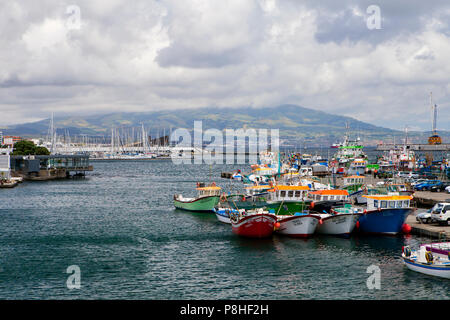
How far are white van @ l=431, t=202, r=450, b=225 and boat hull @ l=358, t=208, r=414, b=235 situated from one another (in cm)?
286

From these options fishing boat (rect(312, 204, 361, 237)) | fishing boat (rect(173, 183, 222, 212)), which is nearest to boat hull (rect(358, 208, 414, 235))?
fishing boat (rect(312, 204, 361, 237))

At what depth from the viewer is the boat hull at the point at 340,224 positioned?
44625 mm

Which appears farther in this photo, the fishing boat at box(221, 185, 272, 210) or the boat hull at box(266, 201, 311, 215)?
the fishing boat at box(221, 185, 272, 210)

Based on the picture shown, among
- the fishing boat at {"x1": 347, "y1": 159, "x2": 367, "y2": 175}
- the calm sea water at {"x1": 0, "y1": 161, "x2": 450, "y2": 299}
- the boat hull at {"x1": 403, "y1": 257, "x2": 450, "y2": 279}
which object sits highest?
the fishing boat at {"x1": 347, "y1": 159, "x2": 367, "y2": 175}

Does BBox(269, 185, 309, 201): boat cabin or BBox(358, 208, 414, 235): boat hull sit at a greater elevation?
BBox(269, 185, 309, 201): boat cabin

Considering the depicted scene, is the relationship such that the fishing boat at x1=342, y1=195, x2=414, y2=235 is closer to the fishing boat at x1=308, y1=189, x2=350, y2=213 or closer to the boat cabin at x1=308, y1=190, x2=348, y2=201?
the fishing boat at x1=308, y1=189, x2=350, y2=213

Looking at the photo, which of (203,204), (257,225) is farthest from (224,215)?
(203,204)

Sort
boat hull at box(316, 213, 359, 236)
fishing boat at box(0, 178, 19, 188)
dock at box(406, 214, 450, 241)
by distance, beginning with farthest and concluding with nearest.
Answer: fishing boat at box(0, 178, 19, 188) → boat hull at box(316, 213, 359, 236) → dock at box(406, 214, 450, 241)

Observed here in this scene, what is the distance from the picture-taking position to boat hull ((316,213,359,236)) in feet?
146

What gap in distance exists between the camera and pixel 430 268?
31734mm

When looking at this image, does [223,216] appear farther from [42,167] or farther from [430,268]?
[42,167]

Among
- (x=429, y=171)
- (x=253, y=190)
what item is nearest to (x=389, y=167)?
(x=429, y=171)

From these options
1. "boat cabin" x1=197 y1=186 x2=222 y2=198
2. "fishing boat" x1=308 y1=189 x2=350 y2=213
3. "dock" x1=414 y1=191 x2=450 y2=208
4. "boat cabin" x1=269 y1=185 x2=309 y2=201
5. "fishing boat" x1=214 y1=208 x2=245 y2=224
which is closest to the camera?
"boat cabin" x1=269 y1=185 x2=309 y2=201
